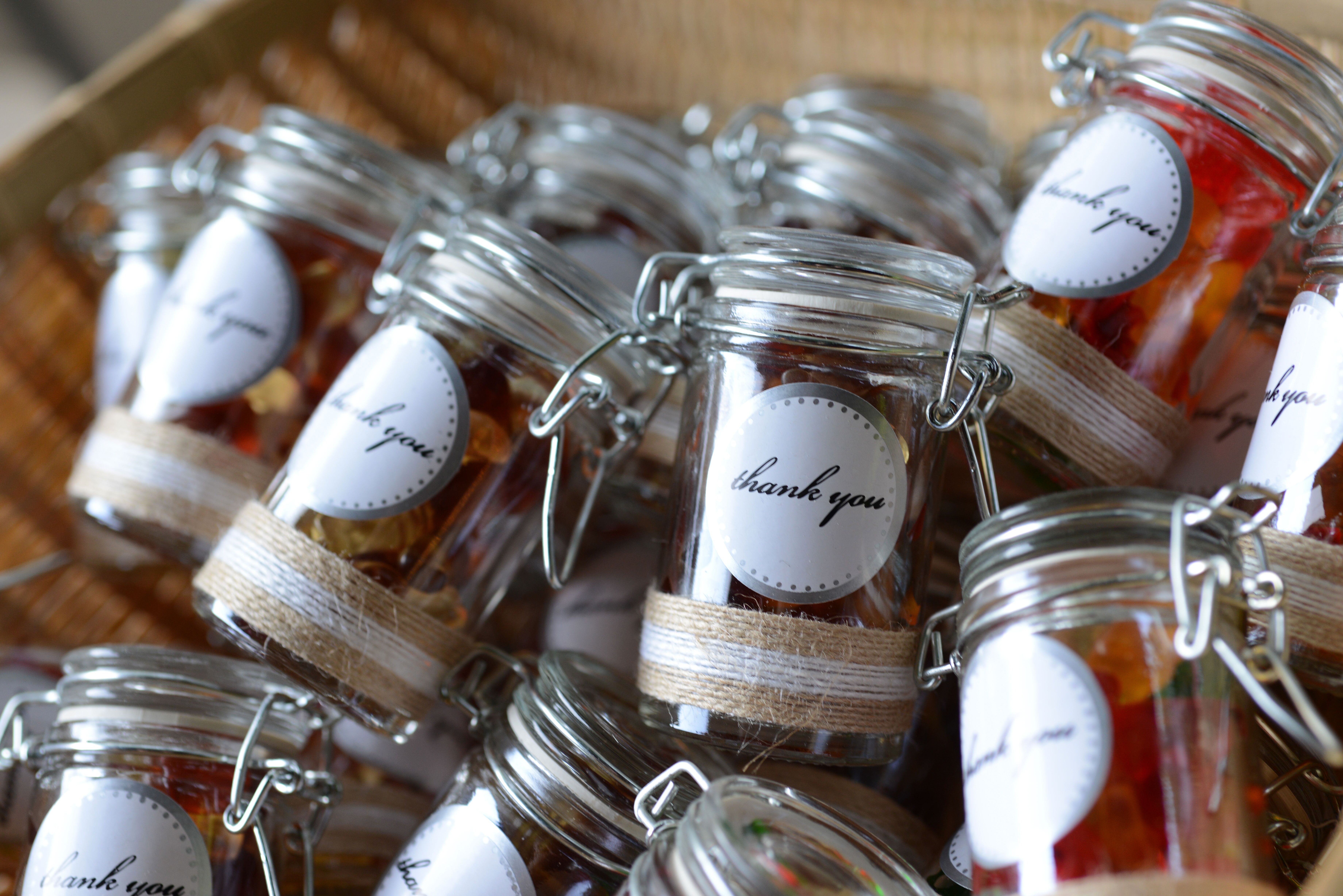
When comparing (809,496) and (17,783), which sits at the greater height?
(809,496)

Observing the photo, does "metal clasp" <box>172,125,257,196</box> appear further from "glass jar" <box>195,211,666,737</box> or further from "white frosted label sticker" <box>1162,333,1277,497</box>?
"white frosted label sticker" <box>1162,333,1277,497</box>

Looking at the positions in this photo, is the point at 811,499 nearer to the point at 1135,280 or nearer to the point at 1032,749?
the point at 1032,749

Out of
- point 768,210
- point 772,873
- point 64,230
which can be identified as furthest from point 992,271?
point 64,230

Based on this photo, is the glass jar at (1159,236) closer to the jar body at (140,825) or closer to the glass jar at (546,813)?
the glass jar at (546,813)

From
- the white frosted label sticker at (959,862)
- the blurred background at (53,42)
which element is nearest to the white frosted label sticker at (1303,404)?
the white frosted label sticker at (959,862)

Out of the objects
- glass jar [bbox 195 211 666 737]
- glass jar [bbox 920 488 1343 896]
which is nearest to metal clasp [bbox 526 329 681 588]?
glass jar [bbox 195 211 666 737]

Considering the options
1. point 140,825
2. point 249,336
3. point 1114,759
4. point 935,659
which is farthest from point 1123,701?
point 249,336

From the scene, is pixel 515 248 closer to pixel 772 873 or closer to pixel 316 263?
pixel 316 263
